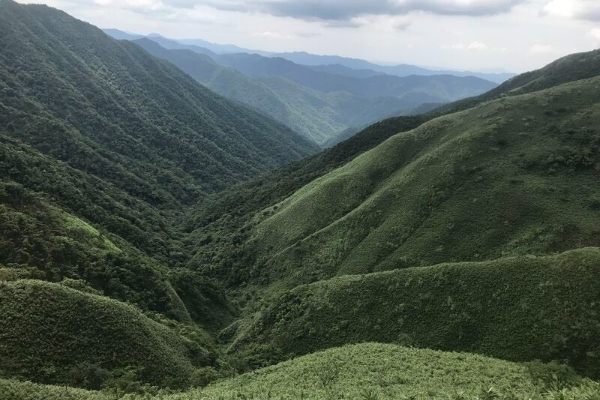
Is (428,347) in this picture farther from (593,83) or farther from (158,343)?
(593,83)

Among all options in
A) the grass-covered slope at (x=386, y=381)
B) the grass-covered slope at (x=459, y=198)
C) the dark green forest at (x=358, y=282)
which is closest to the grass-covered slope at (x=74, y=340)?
the dark green forest at (x=358, y=282)

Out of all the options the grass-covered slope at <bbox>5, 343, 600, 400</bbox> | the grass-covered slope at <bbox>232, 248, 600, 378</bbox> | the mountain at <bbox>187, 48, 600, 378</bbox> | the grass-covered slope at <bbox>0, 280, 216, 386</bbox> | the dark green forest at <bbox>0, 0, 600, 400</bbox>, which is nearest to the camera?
the grass-covered slope at <bbox>5, 343, 600, 400</bbox>

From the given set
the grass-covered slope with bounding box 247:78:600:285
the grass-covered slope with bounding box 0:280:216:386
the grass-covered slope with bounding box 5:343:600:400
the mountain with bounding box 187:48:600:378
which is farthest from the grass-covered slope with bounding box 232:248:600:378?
the grass-covered slope with bounding box 247:78:600:285

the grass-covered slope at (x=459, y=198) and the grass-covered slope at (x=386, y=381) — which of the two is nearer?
the grass-covered slope at (x=386, y=381)

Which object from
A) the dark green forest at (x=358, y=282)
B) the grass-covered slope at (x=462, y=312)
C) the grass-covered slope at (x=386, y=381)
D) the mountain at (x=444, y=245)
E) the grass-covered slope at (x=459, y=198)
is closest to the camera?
the grass-covered slope at (x=386, y=381)

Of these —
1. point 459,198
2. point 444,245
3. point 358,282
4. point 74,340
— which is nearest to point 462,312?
point 358,282

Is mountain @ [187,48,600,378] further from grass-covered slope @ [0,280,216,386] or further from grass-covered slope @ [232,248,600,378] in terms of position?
grass-covered slope @ [0,280,216,386]

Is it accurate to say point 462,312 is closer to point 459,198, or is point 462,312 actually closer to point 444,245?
point 444,245

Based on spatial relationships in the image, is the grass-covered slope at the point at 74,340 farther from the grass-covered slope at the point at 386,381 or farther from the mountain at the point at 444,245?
the mountain at the point at 444,245
